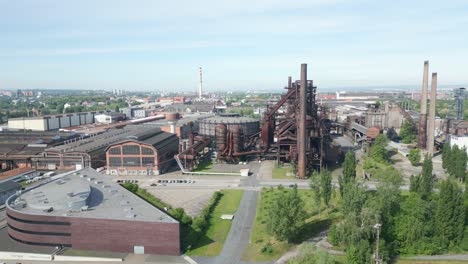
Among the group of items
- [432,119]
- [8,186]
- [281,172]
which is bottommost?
[281,172]

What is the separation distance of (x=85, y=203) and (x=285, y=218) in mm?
25191

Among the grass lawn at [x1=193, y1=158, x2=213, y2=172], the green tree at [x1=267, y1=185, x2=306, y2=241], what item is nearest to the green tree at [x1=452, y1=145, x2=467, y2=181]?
the green tree at [x1=267, y1=185, x2=306, y2=241]

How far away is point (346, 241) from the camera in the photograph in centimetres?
4022

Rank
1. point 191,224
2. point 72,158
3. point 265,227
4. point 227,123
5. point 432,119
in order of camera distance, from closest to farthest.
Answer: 1. point 265,227
2. point 191,224
3. point 72,158
4. point 432,119
5. point 227,123

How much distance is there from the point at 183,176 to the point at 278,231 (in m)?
42.1

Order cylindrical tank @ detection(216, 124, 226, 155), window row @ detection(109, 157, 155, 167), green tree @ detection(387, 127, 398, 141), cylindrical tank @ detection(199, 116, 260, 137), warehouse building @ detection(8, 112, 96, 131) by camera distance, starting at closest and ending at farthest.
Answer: window row @ detection(109, 157, 155, 167) < cylindrical tank @ detection(216, 124, 226, 155) < cylindrical tank @ detection(199, 116, 260, 137) < green tree @ detection(387, 127, 398, 141) < warehouse building @ detection(8, 112, 96, 131)

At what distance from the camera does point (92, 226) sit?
4328 cm

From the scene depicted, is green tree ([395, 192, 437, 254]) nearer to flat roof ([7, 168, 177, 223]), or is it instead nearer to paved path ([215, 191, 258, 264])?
paved path ([215, 191, 258, 264])

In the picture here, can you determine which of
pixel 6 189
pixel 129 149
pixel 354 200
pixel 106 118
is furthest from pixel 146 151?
pixel 106 118

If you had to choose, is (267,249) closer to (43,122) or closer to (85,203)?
(85,203)

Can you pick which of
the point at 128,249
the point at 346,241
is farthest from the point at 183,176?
the point at 346,241

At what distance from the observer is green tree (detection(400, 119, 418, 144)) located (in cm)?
11725

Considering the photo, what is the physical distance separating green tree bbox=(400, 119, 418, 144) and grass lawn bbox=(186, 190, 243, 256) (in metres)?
74.5

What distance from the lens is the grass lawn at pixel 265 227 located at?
4291cm
